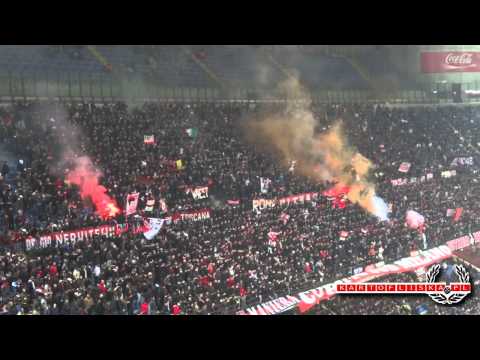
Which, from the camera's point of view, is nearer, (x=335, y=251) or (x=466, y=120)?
(x=335, y=251)

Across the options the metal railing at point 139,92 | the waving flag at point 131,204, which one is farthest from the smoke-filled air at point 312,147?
the waving flag at point 131,204

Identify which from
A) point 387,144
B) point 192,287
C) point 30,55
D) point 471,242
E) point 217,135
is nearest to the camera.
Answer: point 192,287

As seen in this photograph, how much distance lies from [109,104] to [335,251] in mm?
7530

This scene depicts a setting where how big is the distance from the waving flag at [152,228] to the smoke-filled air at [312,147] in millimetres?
5498

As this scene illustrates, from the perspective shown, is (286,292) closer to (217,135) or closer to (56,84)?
(217,135)

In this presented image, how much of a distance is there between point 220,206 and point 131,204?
2761 mm

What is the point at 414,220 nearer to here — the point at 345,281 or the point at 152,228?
the point at 345,281

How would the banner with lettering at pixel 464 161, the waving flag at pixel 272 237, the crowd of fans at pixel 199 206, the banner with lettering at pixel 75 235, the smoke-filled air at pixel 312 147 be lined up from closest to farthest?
1. the crowd of fans at pixel 199 206
2. the banner with lettering at pixel 75 235
3. the waving flag at pixel 272 237
4. the smoke-filled air at pixel 312 147
5. the banner with lettering at pixel 464 161

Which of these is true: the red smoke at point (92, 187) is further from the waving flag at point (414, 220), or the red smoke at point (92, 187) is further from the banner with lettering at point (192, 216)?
the waving flag at point (414, 220)

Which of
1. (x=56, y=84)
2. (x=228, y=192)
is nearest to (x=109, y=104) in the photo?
(x=56, y=84)

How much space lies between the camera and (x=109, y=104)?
16.1m

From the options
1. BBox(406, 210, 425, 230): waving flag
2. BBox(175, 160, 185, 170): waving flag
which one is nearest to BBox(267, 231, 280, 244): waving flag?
BBox(175, 160, 185, 170): waving flag

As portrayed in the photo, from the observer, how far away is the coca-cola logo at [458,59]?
1540 cm

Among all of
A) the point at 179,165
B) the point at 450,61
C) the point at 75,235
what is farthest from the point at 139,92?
the point at 450,61
